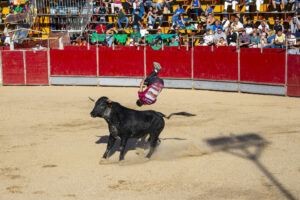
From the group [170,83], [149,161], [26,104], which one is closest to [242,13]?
[170,83]

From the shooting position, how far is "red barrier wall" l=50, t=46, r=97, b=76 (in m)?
24.3

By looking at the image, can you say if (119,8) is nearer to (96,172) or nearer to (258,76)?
(258,76)

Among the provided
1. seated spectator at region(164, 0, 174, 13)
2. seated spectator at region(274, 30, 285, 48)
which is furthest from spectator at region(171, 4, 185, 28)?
seated spectator at region(274, 30, 285, 48)

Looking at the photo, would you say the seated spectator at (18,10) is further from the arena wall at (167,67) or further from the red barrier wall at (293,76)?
the red barrier wall at (293,76)

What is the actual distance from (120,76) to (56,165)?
14319mm

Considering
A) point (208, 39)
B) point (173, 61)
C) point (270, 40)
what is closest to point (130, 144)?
point (173, 61)

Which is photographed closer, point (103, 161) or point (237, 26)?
point (103, 161)

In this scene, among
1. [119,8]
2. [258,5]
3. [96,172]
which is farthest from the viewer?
[119,8]

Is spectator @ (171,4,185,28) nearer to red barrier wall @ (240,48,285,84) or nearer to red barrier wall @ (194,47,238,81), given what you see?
red barrier wall @ (194,47,238,81)

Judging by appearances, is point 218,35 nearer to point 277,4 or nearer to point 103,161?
point 277,4

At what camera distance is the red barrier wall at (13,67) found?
24.9 metres

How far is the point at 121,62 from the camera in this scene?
2381 centimetres

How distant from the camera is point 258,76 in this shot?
65.5ft

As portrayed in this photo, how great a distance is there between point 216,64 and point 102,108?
1287 cm
